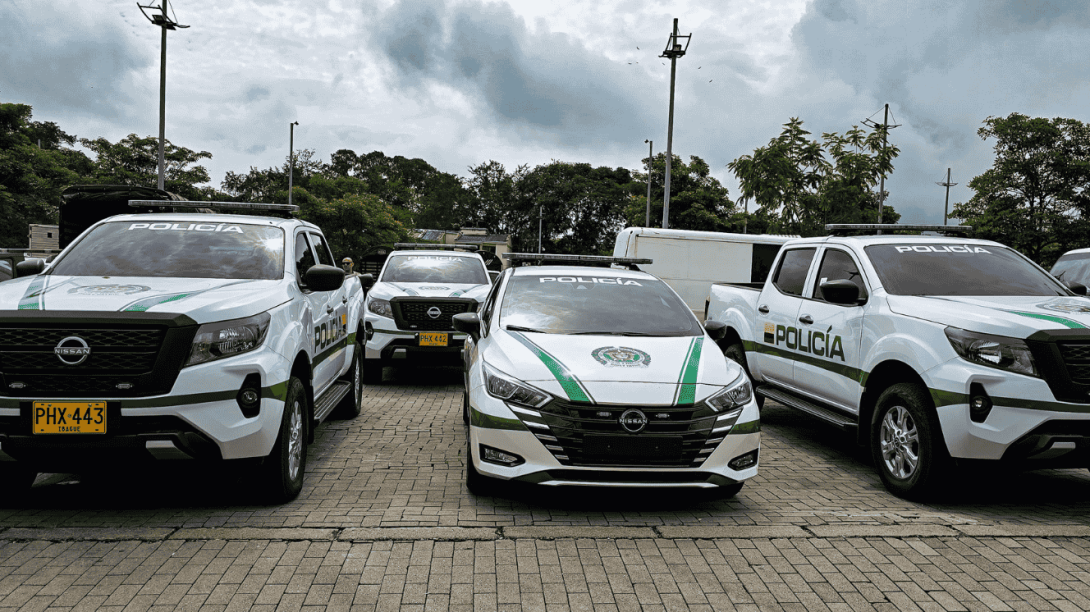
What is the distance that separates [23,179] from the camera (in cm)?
3006

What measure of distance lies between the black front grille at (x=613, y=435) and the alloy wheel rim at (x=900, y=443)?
1533 millimetres

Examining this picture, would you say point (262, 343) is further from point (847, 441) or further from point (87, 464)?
point (847, 441)

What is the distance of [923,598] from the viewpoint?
358cm

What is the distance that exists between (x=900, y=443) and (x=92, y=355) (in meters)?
4.88

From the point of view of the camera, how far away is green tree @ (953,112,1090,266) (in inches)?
1535

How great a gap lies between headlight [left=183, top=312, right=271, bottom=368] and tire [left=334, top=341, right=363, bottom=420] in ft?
10.6

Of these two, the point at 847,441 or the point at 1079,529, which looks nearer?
the point at 1079,529

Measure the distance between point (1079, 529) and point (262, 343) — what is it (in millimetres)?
4846

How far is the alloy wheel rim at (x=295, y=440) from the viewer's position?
4908mm

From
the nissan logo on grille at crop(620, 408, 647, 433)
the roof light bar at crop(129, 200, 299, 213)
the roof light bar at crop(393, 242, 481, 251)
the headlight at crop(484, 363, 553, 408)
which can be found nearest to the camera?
the nissan logo on grille at crop(620, 408, 647, 433)

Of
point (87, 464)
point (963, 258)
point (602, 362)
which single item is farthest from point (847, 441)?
point (87, 464)

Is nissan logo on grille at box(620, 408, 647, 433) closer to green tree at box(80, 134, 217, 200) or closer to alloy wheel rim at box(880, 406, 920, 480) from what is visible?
alloy wheel rim at box(880, 406, 920, 480)

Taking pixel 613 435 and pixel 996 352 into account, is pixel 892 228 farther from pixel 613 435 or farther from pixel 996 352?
pixel 613 435

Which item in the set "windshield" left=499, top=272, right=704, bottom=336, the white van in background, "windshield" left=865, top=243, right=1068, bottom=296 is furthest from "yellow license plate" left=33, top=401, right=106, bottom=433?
the white van in background
